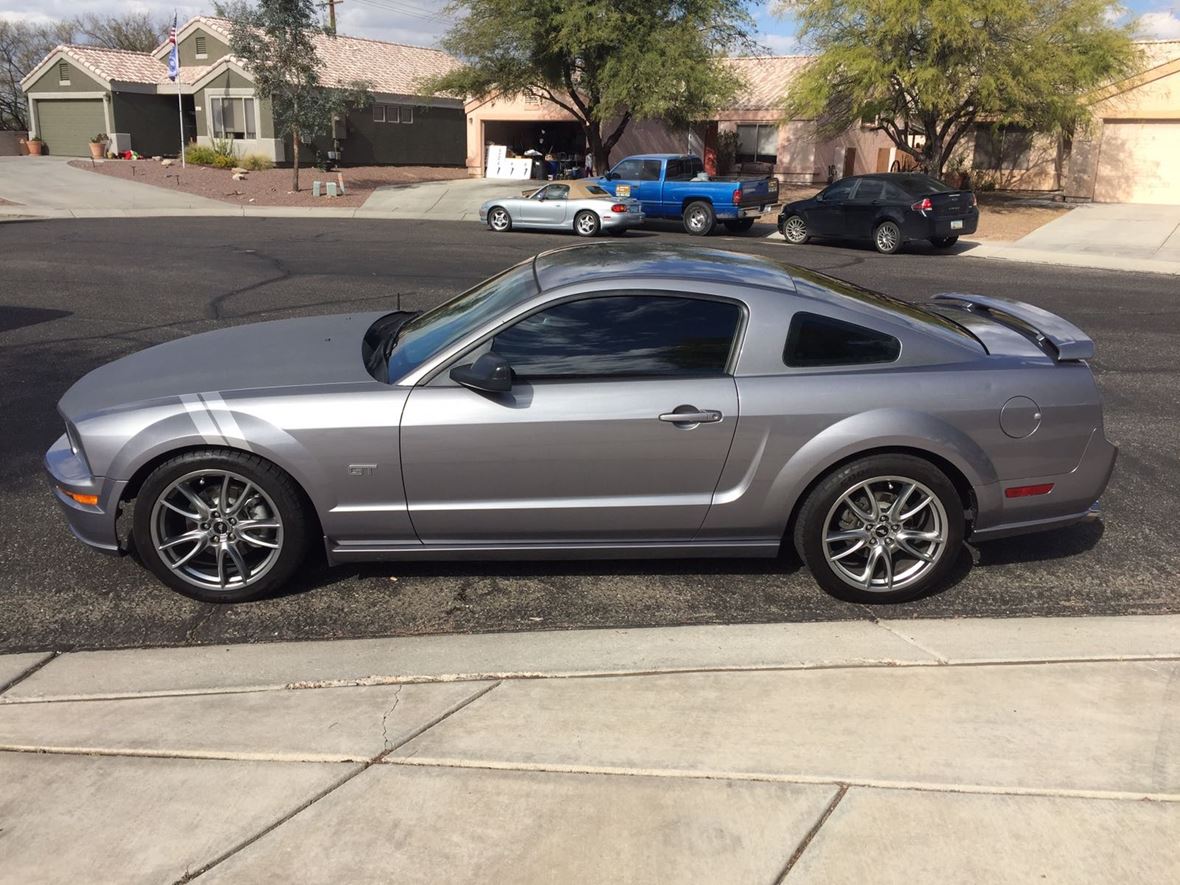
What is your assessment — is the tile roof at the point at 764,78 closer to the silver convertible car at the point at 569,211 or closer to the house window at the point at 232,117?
the silver convertible car at the point at 569,211

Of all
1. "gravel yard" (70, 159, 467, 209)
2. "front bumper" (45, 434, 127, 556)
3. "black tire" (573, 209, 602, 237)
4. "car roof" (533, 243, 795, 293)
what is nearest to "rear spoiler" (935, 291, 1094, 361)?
"car roof" (533, 243, 795, 293)

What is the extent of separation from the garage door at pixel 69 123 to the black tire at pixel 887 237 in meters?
34.5

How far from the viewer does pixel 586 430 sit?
4281 mm

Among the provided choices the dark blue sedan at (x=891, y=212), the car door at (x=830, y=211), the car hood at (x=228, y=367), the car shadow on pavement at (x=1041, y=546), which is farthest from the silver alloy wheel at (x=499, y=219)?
the car shadow on pavement at (x=1041, y=546)

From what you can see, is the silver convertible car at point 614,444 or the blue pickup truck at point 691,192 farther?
the blue pickup truck at point 691,192

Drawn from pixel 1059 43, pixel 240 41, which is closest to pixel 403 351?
pixel 1059 43

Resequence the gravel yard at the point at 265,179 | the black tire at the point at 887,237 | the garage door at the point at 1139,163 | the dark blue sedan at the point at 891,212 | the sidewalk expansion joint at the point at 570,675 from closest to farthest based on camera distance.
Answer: the sidewalk expansion joint at the point at 570,675 → the dark blue sedan at the point at 891,212 → the black tire at the point at 887,237 → the garage door at the point at 1139,163 → the gravel yard at the point at 265,179

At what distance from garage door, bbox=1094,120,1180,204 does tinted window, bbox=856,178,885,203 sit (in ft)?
45.1

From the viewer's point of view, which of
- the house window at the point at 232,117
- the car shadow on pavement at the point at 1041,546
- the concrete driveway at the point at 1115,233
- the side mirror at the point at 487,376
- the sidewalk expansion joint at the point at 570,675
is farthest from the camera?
the house window at the point at 232,117

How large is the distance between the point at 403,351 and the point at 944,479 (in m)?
2.50

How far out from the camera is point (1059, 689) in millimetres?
3795

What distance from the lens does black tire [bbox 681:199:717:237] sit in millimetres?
22172

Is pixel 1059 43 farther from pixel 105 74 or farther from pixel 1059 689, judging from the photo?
pixel 105 74

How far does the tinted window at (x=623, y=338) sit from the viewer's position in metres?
4.40
